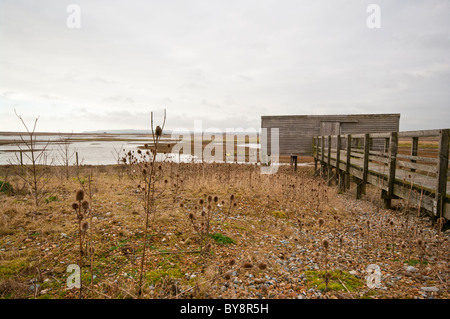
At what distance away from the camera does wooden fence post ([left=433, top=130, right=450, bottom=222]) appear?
4539 mm

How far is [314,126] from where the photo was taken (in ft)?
63.4

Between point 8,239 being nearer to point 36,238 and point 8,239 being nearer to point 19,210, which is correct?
point 36,238

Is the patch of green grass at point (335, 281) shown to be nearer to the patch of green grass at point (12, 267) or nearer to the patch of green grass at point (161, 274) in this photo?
the patch of green grass at point (161, 274)

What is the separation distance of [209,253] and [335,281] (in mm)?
1996

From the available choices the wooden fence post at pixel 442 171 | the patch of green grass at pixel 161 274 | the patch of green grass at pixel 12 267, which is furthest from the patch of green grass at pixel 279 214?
the patch of green grass at pixel 12 267

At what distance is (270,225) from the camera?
598cm

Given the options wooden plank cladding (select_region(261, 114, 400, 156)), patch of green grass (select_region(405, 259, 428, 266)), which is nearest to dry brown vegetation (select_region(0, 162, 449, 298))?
patch of green grass (select_region(405, 259, 428, 266))

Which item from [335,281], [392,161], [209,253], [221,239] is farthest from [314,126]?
[209,253]

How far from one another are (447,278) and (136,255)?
4660 millimetres

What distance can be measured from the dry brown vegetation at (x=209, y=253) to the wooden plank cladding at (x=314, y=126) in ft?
42.1

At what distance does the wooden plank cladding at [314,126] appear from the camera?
19109 mm

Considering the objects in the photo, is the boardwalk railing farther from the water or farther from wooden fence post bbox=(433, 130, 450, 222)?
the water
